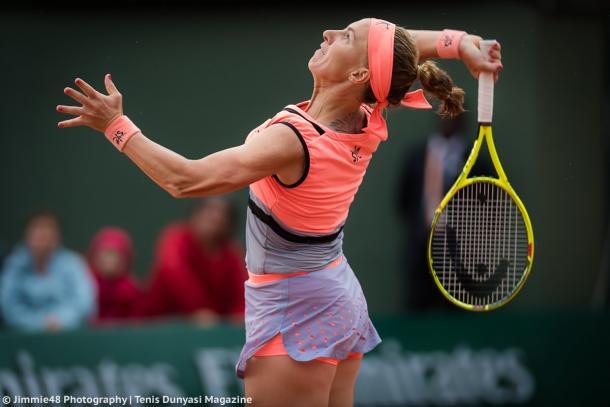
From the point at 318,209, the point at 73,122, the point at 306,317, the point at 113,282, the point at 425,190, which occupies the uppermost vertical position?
the point at 73,122

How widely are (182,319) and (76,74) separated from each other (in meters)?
2.52

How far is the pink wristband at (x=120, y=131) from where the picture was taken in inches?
140

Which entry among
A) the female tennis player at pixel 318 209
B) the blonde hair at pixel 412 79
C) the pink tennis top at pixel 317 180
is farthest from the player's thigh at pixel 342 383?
the blonde hair at pixel 412 79

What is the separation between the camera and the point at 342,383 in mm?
3975

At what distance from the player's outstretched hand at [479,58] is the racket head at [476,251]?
1.32 ft

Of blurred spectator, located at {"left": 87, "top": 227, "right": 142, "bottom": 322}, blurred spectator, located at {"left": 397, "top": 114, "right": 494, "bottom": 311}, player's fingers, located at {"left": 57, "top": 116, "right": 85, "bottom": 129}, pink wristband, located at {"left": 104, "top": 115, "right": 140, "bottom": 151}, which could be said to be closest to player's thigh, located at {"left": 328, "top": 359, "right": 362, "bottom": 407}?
pink wristband, located at {"left": 104, "top": 115, "right": 140, "bottom": 151}

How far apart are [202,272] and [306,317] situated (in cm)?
358

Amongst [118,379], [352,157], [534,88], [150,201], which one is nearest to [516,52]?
[534,88]

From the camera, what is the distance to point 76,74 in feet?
28.4

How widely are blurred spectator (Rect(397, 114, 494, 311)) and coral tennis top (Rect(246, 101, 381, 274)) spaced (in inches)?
164

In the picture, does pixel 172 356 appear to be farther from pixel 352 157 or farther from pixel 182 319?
pixel 352 157

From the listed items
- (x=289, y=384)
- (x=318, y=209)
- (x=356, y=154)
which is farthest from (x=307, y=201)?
(x=289, y=384)

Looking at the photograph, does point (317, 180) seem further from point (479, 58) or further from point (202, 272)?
point (202, 272)

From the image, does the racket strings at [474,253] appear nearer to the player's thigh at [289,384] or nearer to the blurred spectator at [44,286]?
the player's thigh at [289,384]
